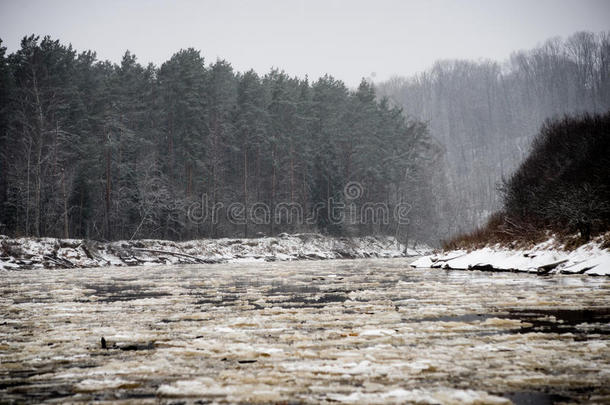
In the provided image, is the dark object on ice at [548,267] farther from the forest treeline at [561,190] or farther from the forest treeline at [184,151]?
the forest treeline at [184,151]

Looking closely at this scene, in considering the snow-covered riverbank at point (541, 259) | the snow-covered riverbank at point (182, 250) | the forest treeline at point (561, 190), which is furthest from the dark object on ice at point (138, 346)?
the snow-covered riverbank at point (182, 250)

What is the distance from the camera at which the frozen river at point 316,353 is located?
8.10 feet

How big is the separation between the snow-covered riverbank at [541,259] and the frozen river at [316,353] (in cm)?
565

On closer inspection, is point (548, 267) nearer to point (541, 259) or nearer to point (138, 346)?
point (541, 259)

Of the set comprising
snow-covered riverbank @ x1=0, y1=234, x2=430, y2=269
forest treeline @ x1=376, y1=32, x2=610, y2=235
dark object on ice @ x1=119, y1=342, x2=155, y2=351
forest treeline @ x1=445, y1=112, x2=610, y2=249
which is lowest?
snow-covered riverbank @ x1=0, y1=234, x2=430, y2=269

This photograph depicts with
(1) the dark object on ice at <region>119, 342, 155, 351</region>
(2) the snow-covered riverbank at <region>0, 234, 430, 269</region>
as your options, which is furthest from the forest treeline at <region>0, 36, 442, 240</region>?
(1) the dark object on ice at <region>119, 342, 155, 351</region>

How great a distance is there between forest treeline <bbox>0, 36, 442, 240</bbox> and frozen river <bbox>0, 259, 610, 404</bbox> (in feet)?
85.2

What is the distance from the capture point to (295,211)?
4341cm

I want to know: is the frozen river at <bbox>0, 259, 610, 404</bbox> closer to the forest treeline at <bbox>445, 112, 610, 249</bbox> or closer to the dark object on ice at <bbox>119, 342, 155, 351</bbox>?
the dark object on ice at <bbox>119, 342, 155, 351</bbox>

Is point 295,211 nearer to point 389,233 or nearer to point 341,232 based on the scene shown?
point 341,232

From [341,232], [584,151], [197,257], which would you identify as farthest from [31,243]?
[341,232]

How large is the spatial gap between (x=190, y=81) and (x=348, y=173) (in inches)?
747

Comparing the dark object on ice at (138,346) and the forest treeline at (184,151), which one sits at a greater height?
the forest treeline at (184,151)

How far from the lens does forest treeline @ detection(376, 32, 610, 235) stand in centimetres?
8019
